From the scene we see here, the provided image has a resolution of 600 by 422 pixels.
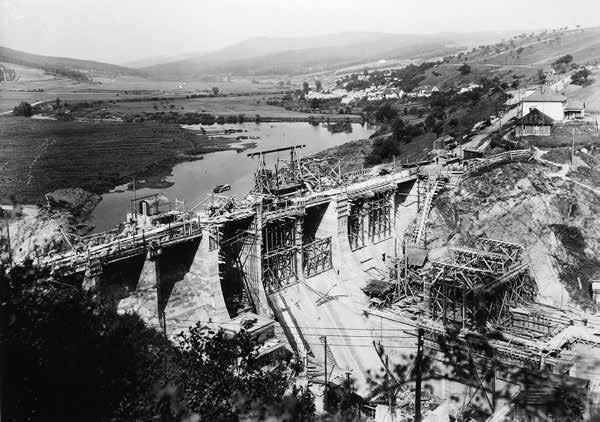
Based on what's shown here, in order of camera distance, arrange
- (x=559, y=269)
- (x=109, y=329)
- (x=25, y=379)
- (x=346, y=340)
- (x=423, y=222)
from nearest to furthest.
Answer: (x=25, y=379)
(x=109, y=329)
(x=346, y=340)
(x=559, y=269)
(x=423, y=222)

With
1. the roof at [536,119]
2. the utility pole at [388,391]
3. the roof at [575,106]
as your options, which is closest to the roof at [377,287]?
the utility pole at [388,391]

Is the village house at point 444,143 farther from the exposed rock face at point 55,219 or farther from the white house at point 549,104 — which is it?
the exposed rock face at point 55,219

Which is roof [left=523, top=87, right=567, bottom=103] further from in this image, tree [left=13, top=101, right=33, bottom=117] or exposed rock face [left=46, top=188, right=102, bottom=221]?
tree [left=13, top=101, right=33, bottom=117]

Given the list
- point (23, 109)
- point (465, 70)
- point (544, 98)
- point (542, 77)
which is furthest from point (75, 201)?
point (465, 70)

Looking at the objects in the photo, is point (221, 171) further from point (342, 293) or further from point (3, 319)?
point (3, 319)

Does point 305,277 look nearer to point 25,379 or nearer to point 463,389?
point 463,389

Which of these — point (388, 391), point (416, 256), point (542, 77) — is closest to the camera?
point (388, 391)

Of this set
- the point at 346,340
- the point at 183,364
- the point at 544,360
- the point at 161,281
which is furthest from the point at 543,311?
the point at 183,364
